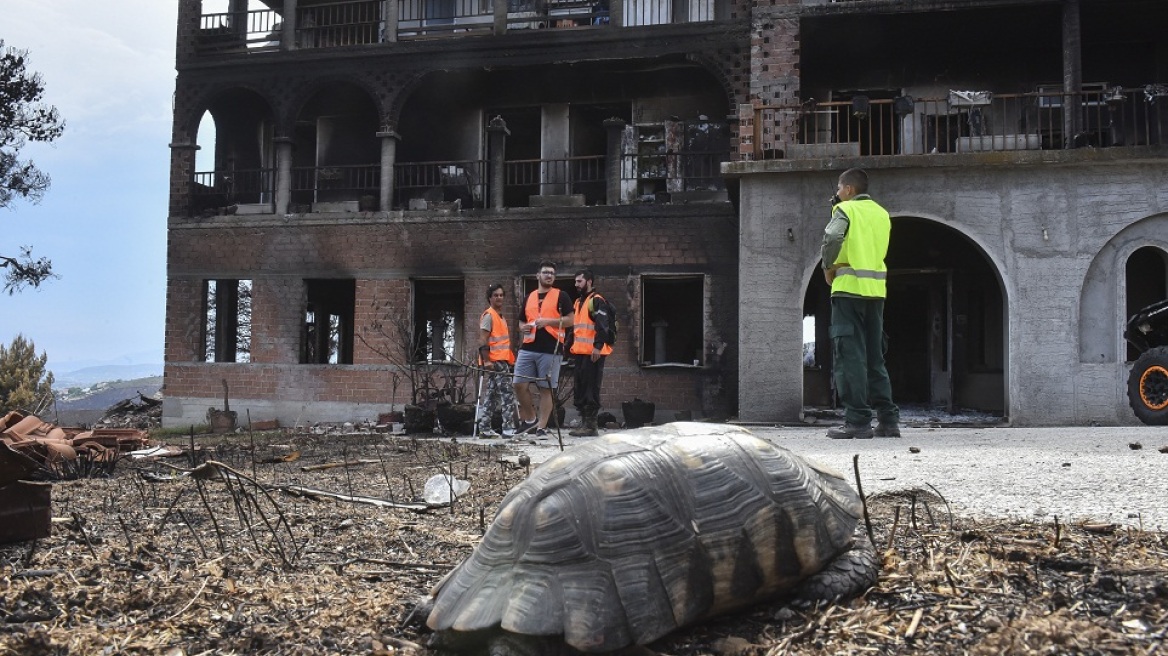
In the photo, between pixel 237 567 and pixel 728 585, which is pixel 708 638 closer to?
pixel 728 585

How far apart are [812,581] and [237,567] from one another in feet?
7.44

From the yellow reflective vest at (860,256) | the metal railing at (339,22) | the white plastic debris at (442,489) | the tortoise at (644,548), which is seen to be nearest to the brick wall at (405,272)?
the metal railing at (339,22)

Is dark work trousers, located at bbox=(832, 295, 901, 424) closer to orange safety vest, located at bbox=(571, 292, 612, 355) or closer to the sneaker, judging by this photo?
the sneaker

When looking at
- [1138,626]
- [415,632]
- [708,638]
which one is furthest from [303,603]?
[1138,626]

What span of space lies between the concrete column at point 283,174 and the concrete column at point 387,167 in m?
1.98

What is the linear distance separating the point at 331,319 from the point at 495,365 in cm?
1554

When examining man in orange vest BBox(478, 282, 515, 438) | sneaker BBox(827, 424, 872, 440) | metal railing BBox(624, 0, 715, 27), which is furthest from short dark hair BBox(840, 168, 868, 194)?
metal railing BBox(624, 0, 715, 27)

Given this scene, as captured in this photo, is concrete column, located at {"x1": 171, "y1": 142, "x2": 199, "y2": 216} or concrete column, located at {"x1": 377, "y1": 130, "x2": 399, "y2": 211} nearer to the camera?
concrete column, located at {"x1": 377, "y1": 130, "x2": 399, "y2": 211}

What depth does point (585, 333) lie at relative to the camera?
10242 millimetres

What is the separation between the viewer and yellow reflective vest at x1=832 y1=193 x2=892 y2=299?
732cm

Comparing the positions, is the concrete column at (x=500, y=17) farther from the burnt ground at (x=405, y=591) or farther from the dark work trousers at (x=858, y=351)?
the burnt ground at (x=405, y=591)

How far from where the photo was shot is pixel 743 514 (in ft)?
9.23

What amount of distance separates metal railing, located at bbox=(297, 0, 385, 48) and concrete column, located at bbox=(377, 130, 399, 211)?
2.73 metres

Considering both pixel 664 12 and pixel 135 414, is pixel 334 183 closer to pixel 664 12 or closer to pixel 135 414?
pixel 135 414
